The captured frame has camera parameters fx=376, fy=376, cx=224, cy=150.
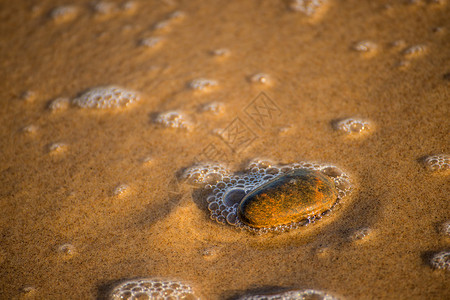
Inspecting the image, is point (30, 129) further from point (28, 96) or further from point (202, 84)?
point (202, 84)

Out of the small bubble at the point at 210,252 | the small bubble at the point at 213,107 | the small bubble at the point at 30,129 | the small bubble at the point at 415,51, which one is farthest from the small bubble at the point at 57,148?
the small bubble at the point at 415,51

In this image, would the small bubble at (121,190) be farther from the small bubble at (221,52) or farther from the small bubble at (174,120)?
the small bubble at (221,52)

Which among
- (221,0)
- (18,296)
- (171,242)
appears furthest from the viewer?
(221,0)

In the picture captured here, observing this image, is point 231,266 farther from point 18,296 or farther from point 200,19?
point 200,19

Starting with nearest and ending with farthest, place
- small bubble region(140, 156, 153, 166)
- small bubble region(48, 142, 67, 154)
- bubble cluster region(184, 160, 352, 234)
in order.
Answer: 1. bubble cluster region(184, 160, 352, 234)
2. small bubble region(140, 156, 153, 166)
3. small bubble region(48, 142, 67, 154)

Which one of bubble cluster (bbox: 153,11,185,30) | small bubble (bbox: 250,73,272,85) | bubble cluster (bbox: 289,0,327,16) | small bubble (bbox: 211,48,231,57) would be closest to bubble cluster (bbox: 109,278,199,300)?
small bubble (bbox: 250,73,272,85)

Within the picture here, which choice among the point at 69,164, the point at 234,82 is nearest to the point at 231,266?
the point at 69,164

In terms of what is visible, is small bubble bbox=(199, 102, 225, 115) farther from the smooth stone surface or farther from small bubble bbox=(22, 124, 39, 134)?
small bubble bbox=(22, 124, 39, 134)
